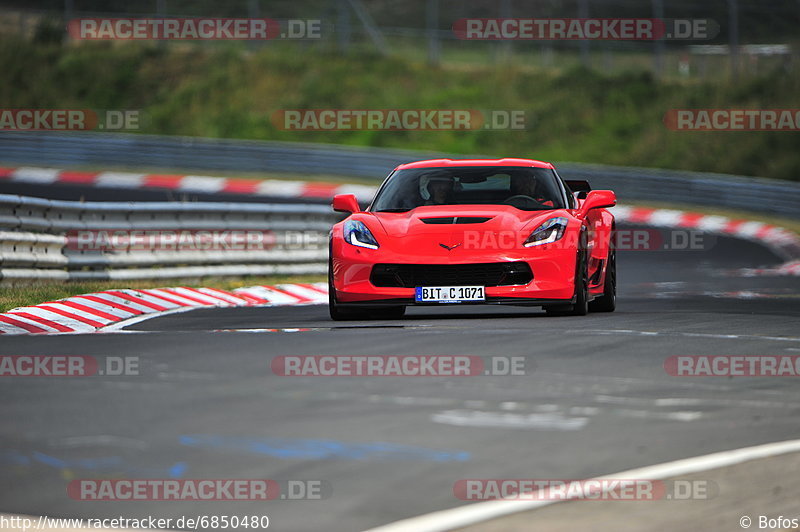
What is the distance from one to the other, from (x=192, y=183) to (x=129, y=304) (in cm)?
2221

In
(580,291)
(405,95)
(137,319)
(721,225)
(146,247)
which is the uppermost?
(405,95)

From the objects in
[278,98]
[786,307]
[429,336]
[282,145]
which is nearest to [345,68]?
[278,98]

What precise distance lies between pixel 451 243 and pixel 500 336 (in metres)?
1.77

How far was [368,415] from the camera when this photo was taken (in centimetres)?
635

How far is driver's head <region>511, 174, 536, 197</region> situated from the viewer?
12203mm

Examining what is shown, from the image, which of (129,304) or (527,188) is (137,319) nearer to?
(129,304)

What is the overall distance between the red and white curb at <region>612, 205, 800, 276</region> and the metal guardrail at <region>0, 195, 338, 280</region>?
9.90 meters

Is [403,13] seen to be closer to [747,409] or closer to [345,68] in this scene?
[345,68]

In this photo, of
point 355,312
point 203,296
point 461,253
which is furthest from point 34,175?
point 461,253

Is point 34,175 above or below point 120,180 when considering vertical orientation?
above

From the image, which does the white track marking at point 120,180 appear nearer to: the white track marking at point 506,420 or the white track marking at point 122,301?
the white track marking at point 122,301

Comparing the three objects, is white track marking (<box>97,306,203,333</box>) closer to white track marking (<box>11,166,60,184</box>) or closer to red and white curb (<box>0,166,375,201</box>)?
red and white curb (<box>0,166,375,201</box>)

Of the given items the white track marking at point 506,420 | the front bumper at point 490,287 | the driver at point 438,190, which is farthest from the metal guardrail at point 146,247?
the white track marking at point 506,420

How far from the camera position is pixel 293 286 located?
16750 mm
